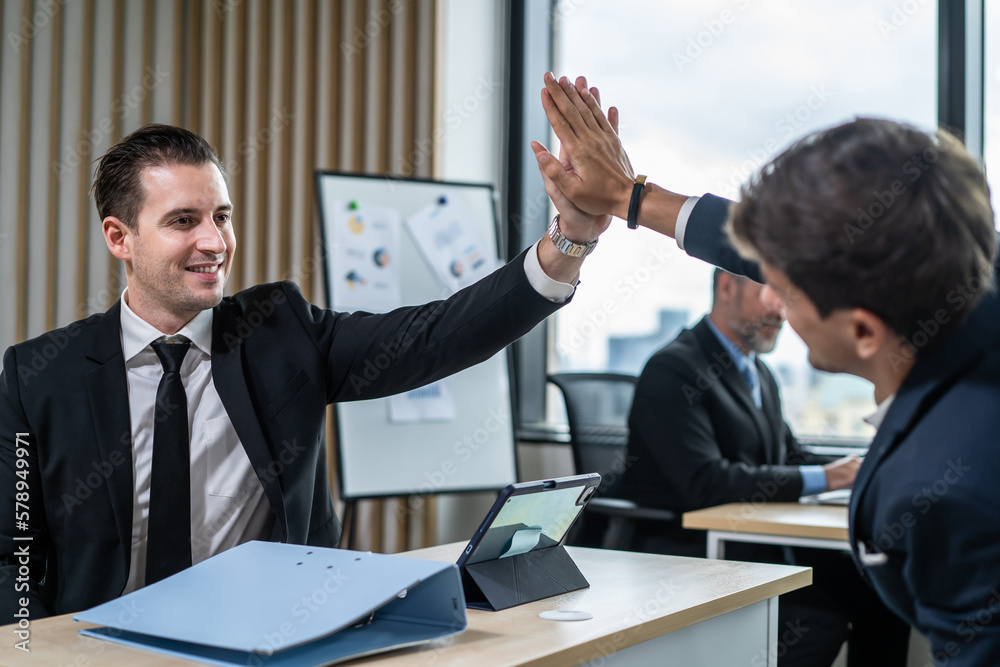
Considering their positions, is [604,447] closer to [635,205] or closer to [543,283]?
[543,283]

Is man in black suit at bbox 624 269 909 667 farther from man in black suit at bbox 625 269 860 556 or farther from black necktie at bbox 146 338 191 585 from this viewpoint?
black necktie at bbox 146 338 191 585

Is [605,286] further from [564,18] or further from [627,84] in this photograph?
[564,18]

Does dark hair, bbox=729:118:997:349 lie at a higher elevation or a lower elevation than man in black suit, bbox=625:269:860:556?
higher

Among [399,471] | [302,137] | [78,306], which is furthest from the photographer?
[302,137]

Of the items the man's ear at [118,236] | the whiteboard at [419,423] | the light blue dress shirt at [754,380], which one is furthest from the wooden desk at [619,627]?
the whiteboard at [419,423]

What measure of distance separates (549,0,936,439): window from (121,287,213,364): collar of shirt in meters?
2.48

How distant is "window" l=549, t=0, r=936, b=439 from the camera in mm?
3705

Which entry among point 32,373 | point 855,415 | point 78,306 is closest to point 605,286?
point 855,415

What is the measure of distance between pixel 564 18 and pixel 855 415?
88.2 inches

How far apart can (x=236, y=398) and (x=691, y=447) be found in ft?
5.34

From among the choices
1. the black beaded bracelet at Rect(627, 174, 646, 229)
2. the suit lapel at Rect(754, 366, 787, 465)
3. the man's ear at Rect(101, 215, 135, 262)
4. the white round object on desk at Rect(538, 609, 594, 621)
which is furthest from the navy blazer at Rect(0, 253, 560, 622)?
the suit lapel at Rect(754, 366, 787, 465)

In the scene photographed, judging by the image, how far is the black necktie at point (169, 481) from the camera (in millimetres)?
1780

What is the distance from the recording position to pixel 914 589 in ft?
3.23

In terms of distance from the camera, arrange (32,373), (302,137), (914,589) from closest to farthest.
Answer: (914,589) → (32,373) → (302,137)
